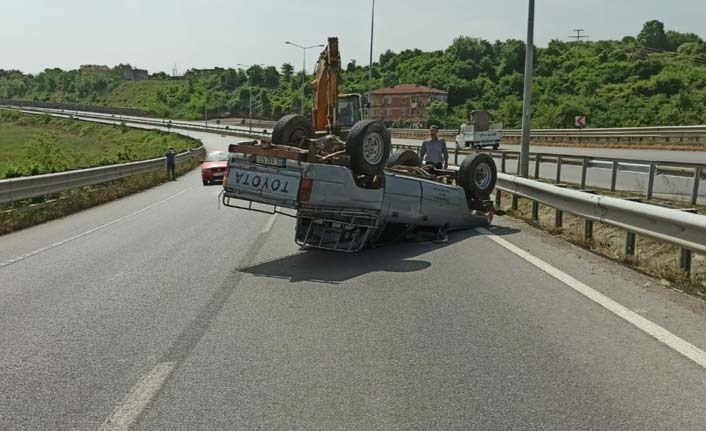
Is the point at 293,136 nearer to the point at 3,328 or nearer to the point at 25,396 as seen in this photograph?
the point at 3,328

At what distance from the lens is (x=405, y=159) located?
13.2 metres

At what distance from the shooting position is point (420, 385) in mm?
4477

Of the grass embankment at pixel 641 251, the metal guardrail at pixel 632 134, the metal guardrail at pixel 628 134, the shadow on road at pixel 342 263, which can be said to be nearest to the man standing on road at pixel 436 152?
the grass embankment at pixel 641 251

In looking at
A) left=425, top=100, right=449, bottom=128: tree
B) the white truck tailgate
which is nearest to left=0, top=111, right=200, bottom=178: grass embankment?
left=425, top=100, right=449, bottom=128: tree

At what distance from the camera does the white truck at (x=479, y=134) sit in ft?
149

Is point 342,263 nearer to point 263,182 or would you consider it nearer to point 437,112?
point 263,182

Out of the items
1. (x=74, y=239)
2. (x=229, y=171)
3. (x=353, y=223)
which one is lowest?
(x=74, y=239)

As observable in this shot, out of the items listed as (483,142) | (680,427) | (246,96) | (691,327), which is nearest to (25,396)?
(680,427)

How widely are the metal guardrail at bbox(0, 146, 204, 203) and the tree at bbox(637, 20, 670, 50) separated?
490ft

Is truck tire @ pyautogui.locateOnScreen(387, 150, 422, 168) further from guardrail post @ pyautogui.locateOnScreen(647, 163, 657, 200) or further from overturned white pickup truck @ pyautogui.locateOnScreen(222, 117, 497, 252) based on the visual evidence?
guardrail post @ pyautogui.locateOnScreen(647, 163, 657, 200)

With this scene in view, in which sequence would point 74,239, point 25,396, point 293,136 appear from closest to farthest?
point 25,396, point 293,136, point 74,239

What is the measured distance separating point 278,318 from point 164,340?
1.10 meters

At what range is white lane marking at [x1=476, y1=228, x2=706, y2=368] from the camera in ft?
16.7

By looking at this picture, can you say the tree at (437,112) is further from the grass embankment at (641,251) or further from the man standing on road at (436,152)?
the grass embankment at (641,251)
